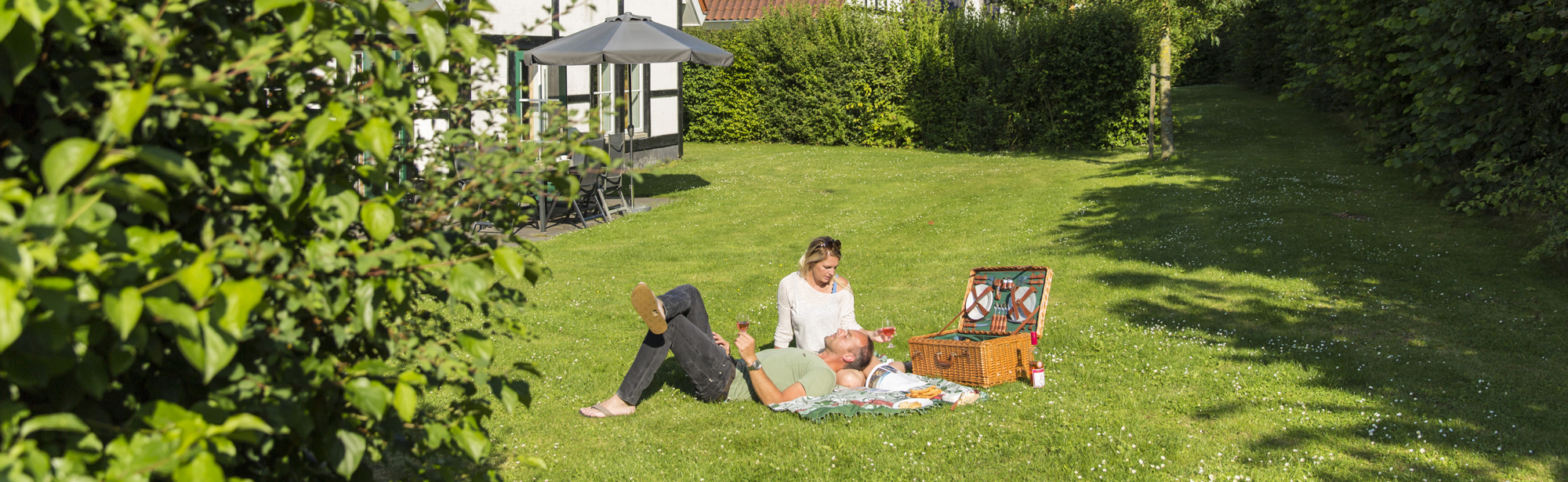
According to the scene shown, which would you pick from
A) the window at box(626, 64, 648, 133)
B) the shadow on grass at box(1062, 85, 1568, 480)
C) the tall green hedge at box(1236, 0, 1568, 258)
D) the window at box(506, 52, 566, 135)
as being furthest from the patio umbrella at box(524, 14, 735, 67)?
the tall green hedge at box(1236, 0, 1568, 258)

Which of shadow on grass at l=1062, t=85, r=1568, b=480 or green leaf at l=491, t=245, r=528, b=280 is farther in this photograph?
shadow on grass at l=1062, t=85, r=1568, b=480

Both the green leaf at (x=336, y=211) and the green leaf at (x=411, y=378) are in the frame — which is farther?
the green leaf at (x=411, y=378)

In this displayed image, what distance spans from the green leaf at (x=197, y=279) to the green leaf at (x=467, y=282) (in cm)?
41

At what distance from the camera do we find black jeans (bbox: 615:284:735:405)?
5.19m

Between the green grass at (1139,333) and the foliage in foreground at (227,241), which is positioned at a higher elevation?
the foliage in foreground at (227,241)

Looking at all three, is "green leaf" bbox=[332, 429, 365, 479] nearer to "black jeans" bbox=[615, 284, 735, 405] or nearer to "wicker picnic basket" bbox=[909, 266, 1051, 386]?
"black jeans" bbox=[615, 284, 735, 405]

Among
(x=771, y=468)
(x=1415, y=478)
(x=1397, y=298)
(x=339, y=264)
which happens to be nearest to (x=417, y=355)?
(x=339, y=264)

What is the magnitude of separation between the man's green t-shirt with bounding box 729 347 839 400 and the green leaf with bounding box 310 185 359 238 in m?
3.76

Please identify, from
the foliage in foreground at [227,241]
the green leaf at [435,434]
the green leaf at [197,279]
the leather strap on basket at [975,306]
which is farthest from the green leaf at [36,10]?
the leather strap on basket at [975,306]

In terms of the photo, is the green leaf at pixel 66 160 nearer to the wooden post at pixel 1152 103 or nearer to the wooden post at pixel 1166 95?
the wooden post at pixel 1152 103

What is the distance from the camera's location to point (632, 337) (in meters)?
6.87

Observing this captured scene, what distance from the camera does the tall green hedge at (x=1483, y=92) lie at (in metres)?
7.95

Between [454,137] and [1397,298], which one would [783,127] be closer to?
[1397,298]

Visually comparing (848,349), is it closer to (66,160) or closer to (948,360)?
Answer: (948,360)
